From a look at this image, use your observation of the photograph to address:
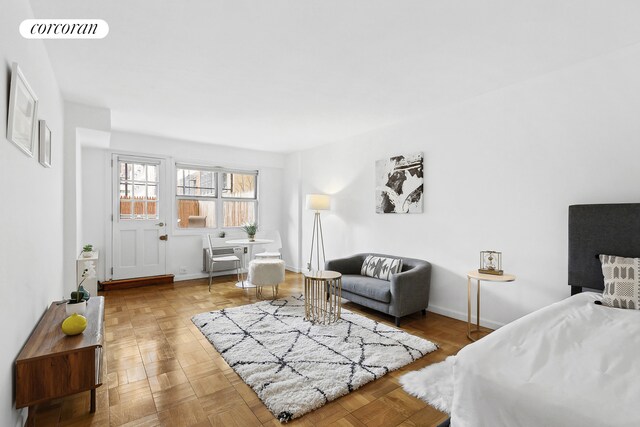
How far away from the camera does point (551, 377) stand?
1.17 m

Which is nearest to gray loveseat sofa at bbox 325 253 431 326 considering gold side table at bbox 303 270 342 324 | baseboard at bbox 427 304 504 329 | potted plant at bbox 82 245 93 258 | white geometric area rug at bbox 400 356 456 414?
baseboard at bbox 427 304 504 329

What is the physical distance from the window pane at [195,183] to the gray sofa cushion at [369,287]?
3460mm

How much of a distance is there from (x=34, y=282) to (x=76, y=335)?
0.48m

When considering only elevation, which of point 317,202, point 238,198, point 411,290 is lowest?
point 411,290

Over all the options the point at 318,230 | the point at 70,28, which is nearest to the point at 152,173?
the point at 318,230

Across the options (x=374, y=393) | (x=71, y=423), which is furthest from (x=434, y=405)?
(x=71, y=423)

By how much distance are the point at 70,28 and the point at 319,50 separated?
1802 mm

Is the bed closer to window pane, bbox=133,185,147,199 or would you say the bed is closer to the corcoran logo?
the corcoran logo

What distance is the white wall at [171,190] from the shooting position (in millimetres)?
4902

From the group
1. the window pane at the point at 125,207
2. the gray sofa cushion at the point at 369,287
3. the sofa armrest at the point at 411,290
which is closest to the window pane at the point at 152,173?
the window pane at the point at 125,207

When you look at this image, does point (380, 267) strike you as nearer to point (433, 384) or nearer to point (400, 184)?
point (400, 184)

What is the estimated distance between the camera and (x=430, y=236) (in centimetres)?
389

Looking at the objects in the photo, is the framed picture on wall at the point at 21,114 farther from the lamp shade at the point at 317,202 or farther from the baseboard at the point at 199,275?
the baseboard at the point at 199,275

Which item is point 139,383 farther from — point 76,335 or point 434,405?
point 434,405
